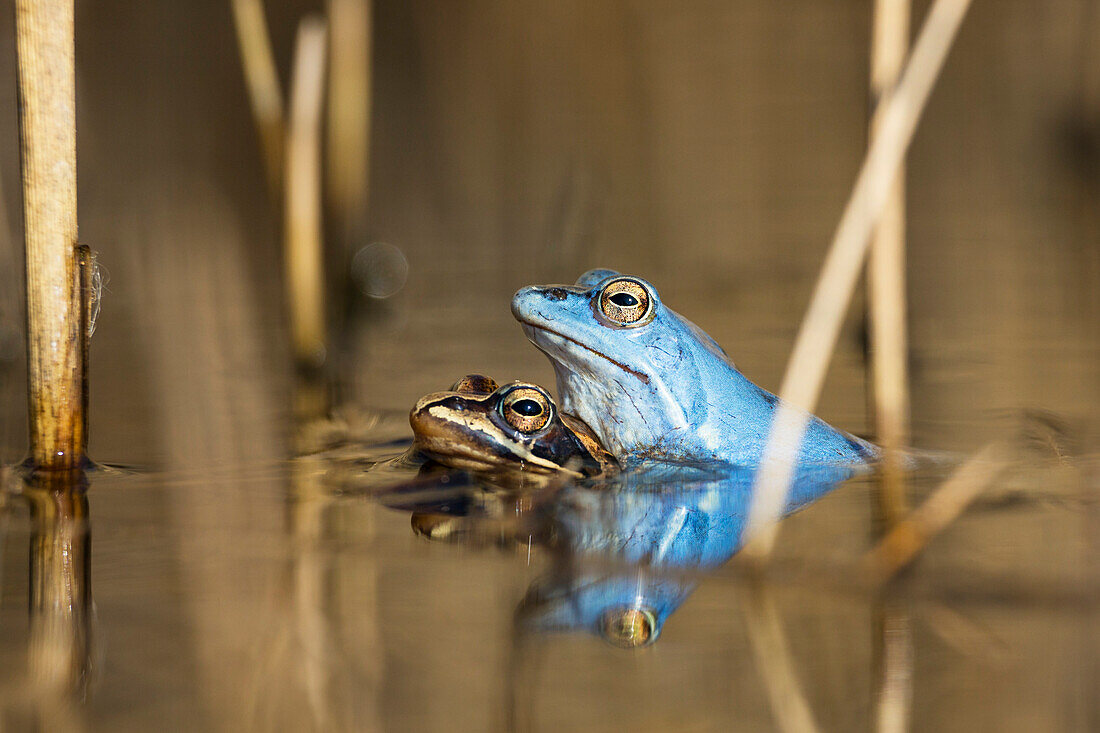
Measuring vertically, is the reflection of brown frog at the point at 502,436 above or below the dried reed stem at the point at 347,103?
below

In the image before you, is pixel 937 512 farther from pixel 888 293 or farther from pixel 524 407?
pixel 524 407

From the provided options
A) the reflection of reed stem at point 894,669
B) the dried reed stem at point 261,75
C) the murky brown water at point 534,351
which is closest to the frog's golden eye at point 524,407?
the murky brown water at point 534,351

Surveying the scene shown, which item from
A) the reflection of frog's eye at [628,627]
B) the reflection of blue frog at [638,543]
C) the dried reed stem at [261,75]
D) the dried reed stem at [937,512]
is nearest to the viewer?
the reflection of frog's eye at [628,627]

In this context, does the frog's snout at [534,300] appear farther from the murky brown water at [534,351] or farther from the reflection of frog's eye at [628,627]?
the reflection of frog's eye at [628,627]

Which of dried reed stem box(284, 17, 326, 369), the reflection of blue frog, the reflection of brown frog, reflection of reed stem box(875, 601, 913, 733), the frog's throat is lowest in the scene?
reflection of reed stem box(875, 601, 913, 733)

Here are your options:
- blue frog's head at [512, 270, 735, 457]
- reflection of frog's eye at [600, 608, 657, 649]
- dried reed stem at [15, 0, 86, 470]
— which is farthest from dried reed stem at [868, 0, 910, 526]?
dried reed stem at [15, 0, 86, 470]

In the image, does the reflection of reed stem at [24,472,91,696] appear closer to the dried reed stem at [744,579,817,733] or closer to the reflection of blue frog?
the reflection of blue frog

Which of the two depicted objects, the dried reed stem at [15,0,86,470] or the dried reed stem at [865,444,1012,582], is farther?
the dried reed stem at [15,0,86,470]
